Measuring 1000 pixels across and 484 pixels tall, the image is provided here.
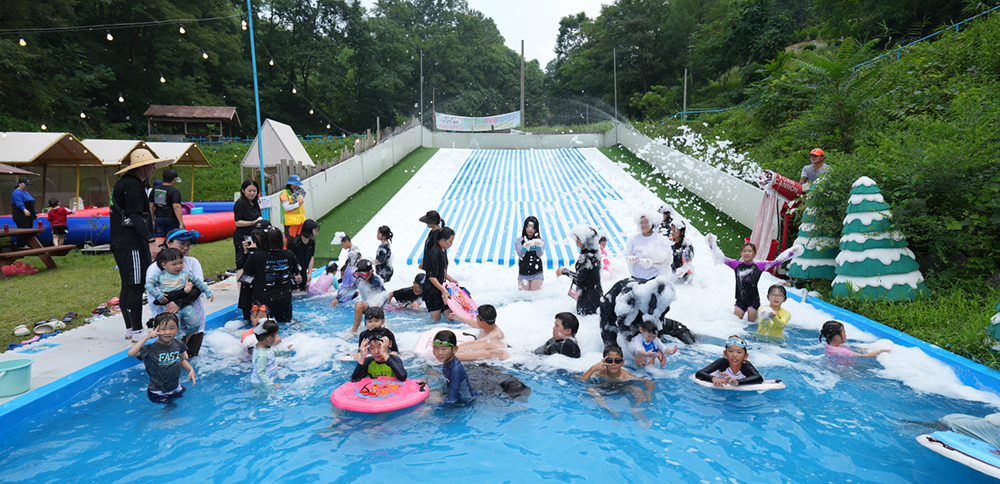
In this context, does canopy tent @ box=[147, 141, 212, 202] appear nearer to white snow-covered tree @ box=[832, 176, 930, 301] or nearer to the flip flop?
the flip flop

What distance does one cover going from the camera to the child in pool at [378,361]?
4430 mm

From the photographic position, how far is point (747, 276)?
253 inches

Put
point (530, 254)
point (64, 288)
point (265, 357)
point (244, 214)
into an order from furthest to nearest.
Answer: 1. point (530, 254)
2. point (64, 288)
3. point (244, 214)
4. point (265, 357)

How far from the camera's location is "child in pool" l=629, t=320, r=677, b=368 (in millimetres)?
4848

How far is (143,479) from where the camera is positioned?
3.38m

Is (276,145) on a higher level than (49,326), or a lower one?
higher

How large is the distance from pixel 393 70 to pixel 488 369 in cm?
4519

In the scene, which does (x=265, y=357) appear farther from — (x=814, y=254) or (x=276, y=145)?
(x=276, y=145)

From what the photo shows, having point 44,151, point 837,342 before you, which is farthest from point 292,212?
point 44,151

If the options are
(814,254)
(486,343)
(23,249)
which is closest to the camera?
(486,343)

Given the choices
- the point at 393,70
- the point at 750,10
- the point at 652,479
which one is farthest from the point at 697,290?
the point at 393,70

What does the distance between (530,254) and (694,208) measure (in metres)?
6.65

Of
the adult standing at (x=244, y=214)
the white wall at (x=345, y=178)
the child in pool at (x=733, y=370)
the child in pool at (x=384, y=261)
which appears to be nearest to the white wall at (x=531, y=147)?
the white wall at (x=345, y=178)

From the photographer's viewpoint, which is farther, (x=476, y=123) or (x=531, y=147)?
(x=476, y=123)
